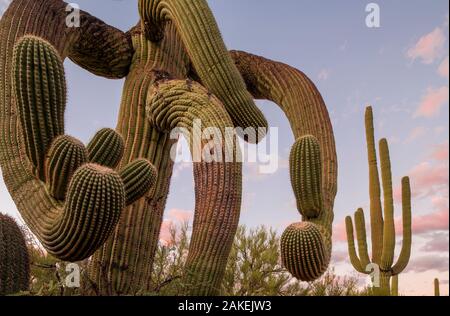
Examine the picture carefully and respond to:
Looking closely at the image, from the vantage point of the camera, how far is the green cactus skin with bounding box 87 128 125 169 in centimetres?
485

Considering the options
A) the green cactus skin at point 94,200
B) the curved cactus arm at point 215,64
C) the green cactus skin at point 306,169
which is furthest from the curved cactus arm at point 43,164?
the green cactus skin at point 306,169

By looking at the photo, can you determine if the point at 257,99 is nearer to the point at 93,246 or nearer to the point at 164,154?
the point at 164,154

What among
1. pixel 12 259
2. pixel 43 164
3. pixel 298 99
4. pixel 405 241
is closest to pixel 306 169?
pixel 298 99

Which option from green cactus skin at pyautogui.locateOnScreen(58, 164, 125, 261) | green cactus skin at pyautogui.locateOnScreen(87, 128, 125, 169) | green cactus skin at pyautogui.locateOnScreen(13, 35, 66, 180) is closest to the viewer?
green cactus skin at pyautogui.locateOnScreen(58, 164, 125, 261)

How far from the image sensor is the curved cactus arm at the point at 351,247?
33.2ft

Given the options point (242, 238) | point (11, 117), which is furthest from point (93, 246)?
point (242, 238)

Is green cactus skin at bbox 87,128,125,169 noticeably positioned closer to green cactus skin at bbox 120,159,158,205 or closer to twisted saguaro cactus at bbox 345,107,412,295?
green cactus skin at bbox 120,159,158,205

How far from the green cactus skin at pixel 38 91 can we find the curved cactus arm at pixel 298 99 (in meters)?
2.76

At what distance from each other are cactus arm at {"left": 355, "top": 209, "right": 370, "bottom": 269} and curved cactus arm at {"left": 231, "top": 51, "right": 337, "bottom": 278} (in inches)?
146

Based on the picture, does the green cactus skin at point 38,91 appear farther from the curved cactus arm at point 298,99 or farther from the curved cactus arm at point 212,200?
the curved cactus arm at point 298,99

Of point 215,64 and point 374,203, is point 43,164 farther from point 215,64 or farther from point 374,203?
point 374,203

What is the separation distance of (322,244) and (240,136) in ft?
4.11

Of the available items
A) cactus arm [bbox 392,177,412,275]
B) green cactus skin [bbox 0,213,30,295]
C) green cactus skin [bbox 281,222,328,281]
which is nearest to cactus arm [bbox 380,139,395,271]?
cactus arm [bbox 392,177,412,275]
